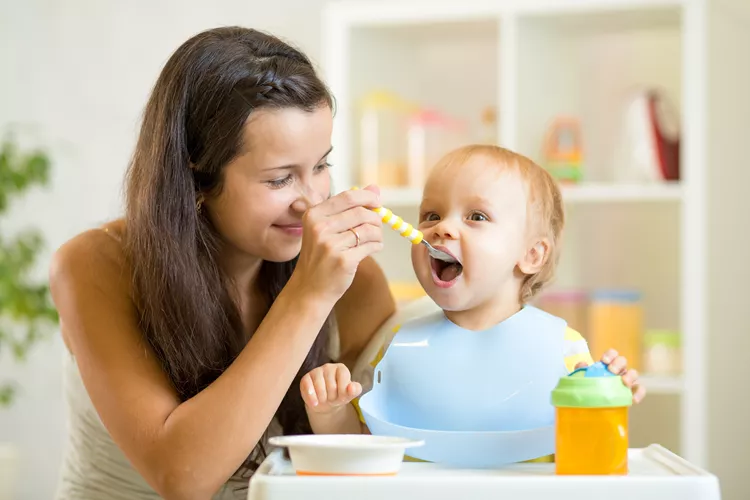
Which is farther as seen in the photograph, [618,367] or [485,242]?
[485,242]

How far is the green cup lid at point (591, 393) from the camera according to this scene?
104cm

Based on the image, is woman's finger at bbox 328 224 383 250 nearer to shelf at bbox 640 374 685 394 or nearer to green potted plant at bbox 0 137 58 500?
shelf at bbox 640 374 685 394

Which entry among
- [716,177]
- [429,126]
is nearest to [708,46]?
[716,177]

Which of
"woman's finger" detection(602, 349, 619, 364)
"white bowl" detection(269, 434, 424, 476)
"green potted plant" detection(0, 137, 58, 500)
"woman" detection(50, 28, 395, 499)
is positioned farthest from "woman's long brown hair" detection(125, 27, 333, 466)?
"green potted plant" detection(0, 137, 58, 500)

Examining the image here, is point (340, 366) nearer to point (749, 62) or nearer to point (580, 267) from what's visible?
point (580, 267)

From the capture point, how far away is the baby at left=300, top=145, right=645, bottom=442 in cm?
133

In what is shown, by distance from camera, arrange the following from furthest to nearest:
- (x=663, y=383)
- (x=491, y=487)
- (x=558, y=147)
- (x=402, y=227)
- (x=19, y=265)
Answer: (x=19, y=265) < (x=558, y=147) < (x=663, y=383) < (x=402, y=227) < (x=491, y=487)

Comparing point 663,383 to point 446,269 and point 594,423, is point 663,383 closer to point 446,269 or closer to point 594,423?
point 446,269

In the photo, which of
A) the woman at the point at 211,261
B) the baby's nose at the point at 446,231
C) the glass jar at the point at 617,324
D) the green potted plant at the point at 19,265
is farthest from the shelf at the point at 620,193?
the baby's nose at the point at 446,231

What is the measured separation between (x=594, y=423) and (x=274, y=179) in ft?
1.94

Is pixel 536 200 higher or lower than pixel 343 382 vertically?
higher

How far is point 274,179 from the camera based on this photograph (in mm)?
1377

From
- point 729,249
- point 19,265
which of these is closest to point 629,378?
point 729,249

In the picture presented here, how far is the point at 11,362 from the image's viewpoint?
12.4ft
